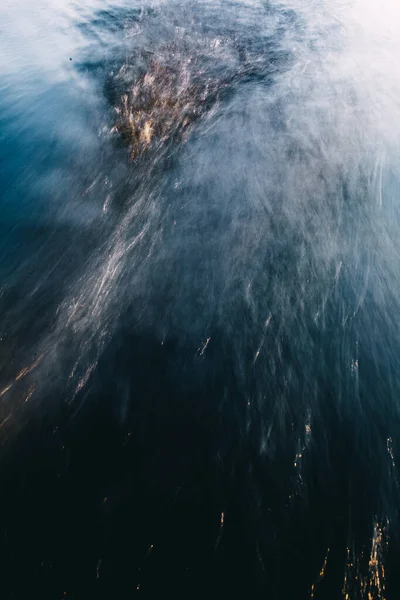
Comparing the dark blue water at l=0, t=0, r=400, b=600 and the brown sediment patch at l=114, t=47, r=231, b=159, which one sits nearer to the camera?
the dark blue water at l=0, t=0, r=400, b=600

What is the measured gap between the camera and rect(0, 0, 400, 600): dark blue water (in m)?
4.48

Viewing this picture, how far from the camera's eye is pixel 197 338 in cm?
666

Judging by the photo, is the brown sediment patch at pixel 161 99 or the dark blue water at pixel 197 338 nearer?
the dark blue water at pixel 197 338

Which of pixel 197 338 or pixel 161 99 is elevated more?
pixel 161 99

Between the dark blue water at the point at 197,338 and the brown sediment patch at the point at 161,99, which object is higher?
the brown sediment patch at the point at 161,99

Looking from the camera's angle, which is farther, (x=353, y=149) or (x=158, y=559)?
(x=353, y=149)

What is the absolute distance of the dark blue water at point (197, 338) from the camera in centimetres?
448

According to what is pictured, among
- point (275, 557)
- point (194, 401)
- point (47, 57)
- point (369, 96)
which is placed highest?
point (47, 57)

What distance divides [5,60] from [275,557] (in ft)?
73.5

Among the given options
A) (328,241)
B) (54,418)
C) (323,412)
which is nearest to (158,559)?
(54,418)

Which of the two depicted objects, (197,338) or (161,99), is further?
(161,99)

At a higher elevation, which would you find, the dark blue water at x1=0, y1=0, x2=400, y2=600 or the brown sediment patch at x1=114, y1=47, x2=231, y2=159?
the brown sediment patch at x1=114, y1=47, x2=231, y2=159

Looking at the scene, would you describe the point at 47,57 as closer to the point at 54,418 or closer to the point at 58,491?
the point at 54,418

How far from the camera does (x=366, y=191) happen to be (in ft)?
33.6
